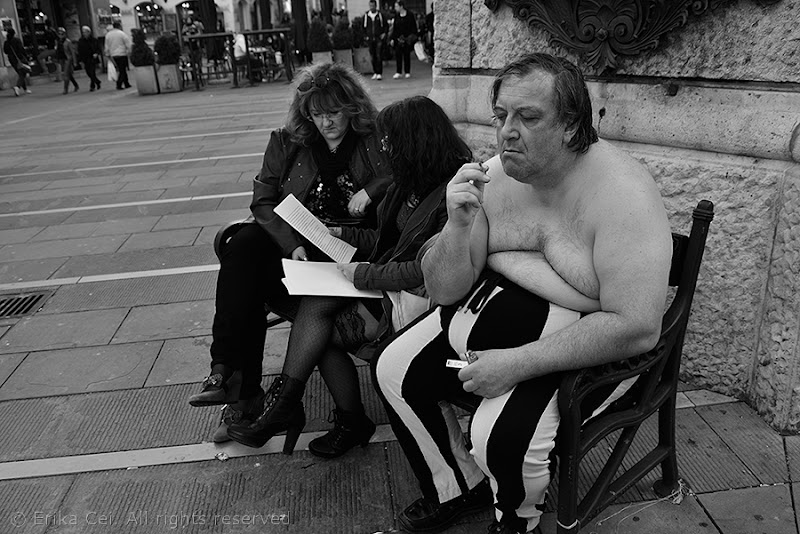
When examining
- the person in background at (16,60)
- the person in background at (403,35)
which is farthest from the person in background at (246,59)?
the person in background at (16,60)

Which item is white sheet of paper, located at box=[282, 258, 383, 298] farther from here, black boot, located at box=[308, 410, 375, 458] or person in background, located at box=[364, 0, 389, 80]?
person in background, located at box=[364, 0, 389, 80]

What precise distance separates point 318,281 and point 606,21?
Answer: 1.55 meters

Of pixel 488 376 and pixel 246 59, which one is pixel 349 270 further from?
pixel 246 59

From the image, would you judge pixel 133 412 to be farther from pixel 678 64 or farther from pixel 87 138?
pixel 87 138

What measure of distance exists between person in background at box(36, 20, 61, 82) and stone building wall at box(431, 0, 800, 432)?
26.3 meters

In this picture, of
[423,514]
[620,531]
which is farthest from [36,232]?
[620,531]

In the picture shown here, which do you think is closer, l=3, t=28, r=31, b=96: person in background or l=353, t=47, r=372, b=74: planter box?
l=353, t=47, r=372, b=74: planter box

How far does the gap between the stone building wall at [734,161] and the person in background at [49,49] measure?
26.3 m

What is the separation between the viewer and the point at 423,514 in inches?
89.9

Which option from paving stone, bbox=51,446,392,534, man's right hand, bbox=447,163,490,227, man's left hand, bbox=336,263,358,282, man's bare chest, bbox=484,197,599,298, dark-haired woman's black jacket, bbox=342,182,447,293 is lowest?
paving stone, bbox=51,446,392,534

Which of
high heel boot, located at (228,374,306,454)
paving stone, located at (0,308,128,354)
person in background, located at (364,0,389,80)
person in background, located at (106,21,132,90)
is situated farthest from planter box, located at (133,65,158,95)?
high heel boot, located at (228,374,306,454)

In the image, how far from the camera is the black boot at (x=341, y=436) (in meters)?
2.69

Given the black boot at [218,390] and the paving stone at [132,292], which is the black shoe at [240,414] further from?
the paving stone at [132,292]

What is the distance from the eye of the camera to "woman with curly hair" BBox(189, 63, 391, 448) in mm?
2740
